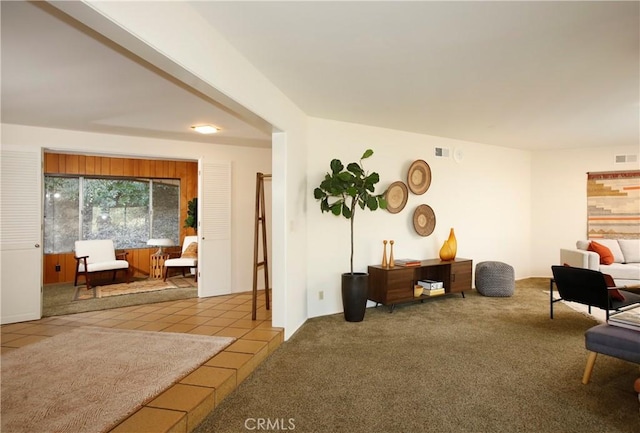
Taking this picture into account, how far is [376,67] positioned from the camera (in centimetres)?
308

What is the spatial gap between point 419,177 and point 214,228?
3128mm

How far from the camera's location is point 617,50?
2.77 meters

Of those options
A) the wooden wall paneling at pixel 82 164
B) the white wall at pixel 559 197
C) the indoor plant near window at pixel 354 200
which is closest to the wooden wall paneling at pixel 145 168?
the wooden wall paneling at pixel 82 164

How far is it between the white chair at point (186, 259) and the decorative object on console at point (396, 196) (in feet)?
12.0

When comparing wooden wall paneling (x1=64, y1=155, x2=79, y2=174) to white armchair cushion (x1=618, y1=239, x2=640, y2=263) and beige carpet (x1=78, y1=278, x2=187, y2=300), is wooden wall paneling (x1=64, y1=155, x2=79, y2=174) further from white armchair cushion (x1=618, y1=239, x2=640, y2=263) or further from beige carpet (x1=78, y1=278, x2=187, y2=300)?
white armchair cushion (x1=618, y1=239, x2=640, y2=263)

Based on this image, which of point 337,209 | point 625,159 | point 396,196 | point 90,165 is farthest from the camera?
point 90,165

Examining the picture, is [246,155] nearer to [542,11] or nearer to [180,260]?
[180,260]

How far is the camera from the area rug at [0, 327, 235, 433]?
2105mm

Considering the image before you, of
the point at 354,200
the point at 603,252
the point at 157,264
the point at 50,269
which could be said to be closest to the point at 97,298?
the point at 157,264

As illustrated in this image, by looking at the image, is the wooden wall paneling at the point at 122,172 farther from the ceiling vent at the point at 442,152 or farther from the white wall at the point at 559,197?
the white wall at the point at 559,197

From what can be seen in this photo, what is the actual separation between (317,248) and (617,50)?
3.30 m

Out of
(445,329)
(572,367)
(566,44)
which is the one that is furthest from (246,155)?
(572,367)

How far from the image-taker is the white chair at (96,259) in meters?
6.11

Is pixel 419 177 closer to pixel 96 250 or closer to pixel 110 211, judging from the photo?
pixel 96 250
